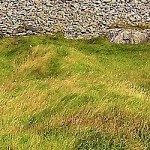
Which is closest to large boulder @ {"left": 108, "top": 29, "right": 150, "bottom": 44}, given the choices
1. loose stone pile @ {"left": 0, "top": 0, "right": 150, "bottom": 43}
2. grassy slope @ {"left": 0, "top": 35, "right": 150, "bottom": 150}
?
loose stone pile @ {"left": 0, "top": 0, "right": 150, "bottom": 43}

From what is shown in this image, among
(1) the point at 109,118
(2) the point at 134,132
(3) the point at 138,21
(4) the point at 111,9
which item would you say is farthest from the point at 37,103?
(4) the point at 111,9

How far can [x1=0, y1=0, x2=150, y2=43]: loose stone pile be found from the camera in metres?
45.7

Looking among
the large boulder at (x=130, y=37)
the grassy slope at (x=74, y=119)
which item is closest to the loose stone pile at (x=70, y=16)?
the large boulder at (x=130, y=37)

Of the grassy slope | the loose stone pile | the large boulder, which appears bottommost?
the loose stone pile

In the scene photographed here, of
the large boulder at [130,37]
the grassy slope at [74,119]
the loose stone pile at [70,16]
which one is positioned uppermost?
the grassy slope at [74,119]

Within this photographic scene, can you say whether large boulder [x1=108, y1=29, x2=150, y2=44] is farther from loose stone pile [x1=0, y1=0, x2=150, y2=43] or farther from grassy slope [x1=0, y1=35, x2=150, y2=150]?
grassy slope [x1=0, y1=35, x2=150, y2=150]

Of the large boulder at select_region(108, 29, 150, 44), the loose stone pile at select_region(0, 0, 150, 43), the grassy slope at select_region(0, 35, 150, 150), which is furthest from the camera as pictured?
the loose stone pile at select_region(0, 0, 150, 43)

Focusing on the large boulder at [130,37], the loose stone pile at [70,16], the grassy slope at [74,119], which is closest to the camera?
the grassy slope at [74,119]

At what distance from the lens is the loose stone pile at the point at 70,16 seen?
45.7 m

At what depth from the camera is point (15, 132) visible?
1070 cm

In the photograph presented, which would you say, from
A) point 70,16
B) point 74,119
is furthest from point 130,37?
point 74,119

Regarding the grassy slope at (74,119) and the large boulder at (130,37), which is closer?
the grassy slope at (74,119)

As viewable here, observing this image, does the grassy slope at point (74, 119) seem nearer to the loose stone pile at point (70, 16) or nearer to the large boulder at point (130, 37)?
the large boulder at point (130, 37)

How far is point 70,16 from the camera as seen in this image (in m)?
49.9
